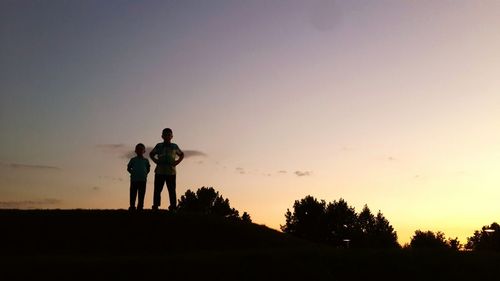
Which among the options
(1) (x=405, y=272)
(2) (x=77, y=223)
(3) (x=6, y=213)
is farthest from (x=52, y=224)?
(1) (x=405, y=272)

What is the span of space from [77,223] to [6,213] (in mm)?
3950

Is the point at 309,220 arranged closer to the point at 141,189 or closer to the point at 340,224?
the point at 340,224

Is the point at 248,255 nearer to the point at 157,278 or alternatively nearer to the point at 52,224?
the point at 157,278

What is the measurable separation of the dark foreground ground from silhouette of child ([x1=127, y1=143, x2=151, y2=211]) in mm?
1189

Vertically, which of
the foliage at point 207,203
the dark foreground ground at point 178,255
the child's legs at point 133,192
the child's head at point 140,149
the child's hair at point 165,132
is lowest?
the dark foreground ground at point 178,255

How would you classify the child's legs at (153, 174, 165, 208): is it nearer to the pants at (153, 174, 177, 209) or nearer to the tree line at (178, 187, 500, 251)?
the pants at (153, 174, 177, 209)

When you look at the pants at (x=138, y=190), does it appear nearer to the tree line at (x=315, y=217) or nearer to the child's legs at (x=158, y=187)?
the child's legs at (x=158, y=187)

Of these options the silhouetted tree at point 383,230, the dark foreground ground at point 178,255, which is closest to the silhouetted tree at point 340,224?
the silhouetted tree at point 383,230

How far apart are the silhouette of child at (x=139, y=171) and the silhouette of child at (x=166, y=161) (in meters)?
0.59

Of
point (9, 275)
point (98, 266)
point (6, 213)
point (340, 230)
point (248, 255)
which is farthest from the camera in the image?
point (340, 230)

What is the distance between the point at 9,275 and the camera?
962 cm

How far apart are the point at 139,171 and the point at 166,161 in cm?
122

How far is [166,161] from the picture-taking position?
18.2m

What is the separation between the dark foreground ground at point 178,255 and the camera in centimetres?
1026
